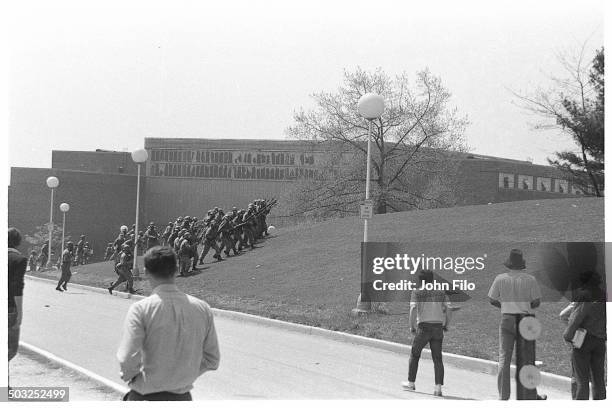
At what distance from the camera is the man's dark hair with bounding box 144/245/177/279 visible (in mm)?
4051

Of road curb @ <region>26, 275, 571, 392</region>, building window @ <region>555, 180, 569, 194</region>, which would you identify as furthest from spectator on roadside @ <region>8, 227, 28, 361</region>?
building window @ <region>555, 180, 569, 194</region>

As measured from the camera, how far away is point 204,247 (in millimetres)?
16906

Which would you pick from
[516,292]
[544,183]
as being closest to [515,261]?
[516,292]

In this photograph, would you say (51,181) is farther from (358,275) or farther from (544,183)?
(544,183)

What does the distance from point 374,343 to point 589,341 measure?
4.42 m

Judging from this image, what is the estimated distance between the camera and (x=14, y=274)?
5.45 meters

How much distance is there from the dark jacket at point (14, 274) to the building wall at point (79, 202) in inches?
22.3

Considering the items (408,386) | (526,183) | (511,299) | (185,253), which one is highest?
(526,183)

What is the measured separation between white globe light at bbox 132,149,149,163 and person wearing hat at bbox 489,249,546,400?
3.10 meters

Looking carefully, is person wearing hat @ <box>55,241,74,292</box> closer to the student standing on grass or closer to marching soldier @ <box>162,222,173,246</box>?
marching soldier @ <box>162,222,173,246</box>

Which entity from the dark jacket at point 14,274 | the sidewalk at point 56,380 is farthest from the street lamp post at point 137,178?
the dark jacket at point 14,274

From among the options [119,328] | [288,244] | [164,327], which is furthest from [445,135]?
[164,327]

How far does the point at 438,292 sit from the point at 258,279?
8878mm

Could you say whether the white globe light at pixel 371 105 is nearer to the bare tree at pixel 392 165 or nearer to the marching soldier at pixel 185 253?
the marching soldier at pixel 185 253
